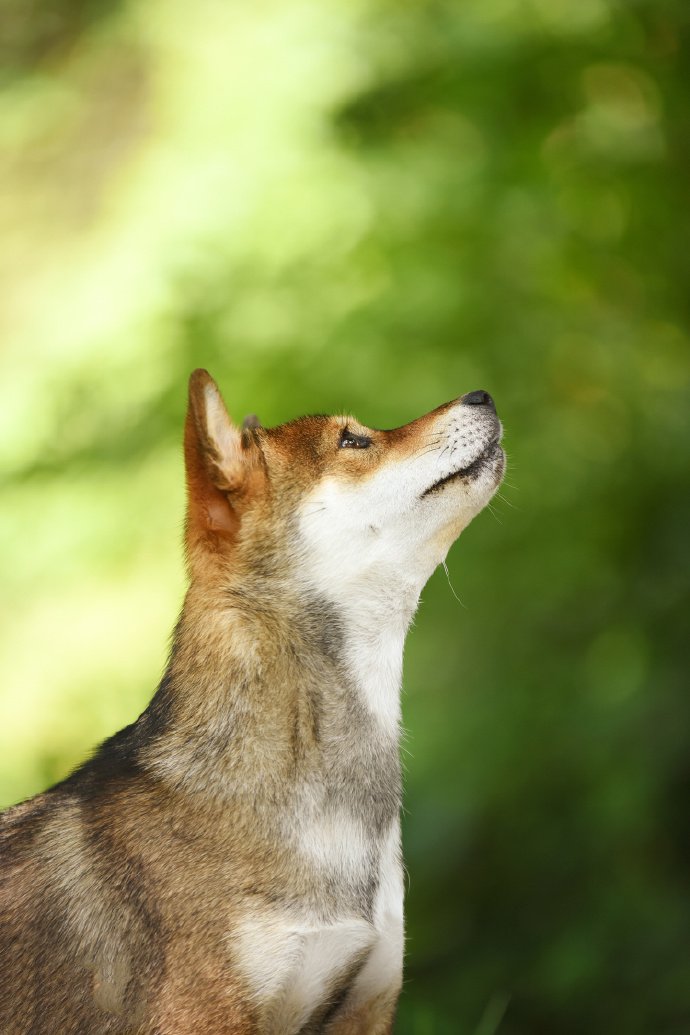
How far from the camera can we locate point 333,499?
3215 mm

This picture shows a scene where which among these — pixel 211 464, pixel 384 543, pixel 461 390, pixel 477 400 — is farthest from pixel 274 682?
pixel 461 390

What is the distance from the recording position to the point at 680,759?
16.4 ft

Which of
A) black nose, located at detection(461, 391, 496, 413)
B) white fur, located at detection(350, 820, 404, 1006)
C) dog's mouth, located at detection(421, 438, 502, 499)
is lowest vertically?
white fur, located at detection(350, 820, 404, 1006)

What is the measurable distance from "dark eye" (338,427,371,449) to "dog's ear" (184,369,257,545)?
0.91ft

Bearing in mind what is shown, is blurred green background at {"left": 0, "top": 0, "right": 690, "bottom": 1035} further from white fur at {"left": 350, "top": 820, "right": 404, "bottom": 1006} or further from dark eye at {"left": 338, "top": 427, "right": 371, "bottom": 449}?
white fur at {"left": 350, "top": 820, "right": 404, "bottom": 1006}

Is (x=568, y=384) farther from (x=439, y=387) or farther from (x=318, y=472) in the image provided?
(x=318, y=472)

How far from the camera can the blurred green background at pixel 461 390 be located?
514cm

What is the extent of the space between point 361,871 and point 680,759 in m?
2.39

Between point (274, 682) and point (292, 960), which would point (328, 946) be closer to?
point (292, 960)

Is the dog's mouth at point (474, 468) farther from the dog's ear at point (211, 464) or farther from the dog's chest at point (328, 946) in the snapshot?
the dog's chest at point (328, 946)

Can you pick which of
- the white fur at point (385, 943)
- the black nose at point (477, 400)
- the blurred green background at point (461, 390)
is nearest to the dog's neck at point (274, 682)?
the white fur at point (385, 943)

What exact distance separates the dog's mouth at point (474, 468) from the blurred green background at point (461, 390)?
187 centimetres

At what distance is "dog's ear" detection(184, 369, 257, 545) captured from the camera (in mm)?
3064

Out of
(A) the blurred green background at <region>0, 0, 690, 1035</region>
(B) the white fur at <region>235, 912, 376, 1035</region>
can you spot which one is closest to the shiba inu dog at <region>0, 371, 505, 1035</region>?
(B) the white fur at <region>235, 912, 376, 1035</region>
